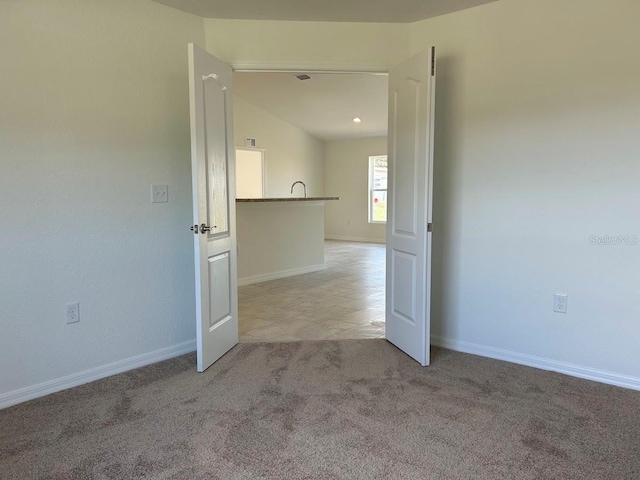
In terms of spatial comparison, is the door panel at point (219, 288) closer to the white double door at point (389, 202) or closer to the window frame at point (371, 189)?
the white double door at point (389, 202)

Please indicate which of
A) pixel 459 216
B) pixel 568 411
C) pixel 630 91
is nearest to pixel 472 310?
pixel 459 216

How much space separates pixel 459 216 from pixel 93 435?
2492 mm

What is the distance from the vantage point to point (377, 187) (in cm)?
991

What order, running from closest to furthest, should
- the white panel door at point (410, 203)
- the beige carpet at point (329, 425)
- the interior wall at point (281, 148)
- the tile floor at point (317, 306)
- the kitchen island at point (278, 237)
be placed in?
1. the beige carpet at point (329, 425)
2. the white panel door at point (410, 203)
3. the tile floor at point (317, 306)
4. the kitchen island at point (278, 237)
5. the interior wall at point (281, 148)

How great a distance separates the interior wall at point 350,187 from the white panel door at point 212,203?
7060 mm

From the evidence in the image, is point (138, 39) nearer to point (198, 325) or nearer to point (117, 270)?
point (117, 270)

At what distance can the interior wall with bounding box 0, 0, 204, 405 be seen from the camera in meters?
2.24

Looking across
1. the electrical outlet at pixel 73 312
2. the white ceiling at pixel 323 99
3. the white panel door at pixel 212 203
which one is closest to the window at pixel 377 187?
the white ceiling at pixel 323 99

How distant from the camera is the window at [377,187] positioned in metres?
9.84

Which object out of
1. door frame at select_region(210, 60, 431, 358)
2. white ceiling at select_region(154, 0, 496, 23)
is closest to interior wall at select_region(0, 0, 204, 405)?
white ceiling at select_region(154, 0, 496, 23)

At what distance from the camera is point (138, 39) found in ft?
8.68

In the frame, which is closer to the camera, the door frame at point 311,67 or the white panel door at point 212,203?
the white panel door at point 212,203

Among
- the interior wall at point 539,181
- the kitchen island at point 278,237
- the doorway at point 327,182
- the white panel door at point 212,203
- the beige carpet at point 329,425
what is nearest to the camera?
the beige carpet at point 329,425

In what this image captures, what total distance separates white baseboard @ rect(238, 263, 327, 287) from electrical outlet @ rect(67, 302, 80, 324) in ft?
9.29
